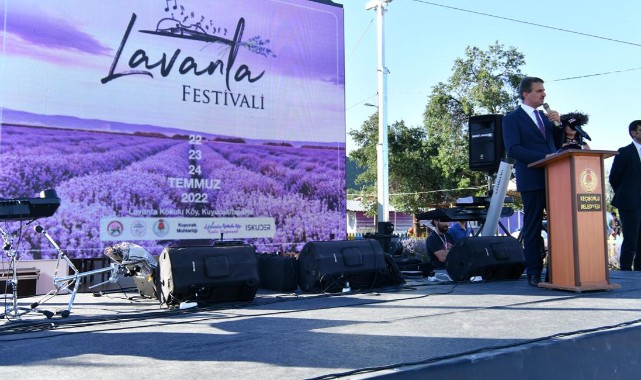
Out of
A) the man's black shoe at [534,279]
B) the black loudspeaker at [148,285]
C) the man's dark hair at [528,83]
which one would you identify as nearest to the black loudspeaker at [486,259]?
the man's black shoe at [534,279]

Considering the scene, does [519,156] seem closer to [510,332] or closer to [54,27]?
[510,332]

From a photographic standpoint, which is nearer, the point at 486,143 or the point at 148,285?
the point at 148,285

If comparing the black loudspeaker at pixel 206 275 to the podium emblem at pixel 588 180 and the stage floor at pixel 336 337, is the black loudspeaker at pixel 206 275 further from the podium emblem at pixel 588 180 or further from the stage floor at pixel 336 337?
the podium emblem at pixel 588 180

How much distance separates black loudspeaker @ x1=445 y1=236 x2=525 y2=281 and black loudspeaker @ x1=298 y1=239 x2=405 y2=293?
0.56 metres

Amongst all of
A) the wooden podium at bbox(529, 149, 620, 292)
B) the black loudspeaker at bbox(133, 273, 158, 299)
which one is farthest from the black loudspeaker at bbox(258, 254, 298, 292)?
the wooden podium at bbox(529, 149, 620, 292)

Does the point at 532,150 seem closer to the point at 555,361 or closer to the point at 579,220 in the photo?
the point at 579,220

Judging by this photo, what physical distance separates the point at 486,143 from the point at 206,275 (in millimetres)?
4485

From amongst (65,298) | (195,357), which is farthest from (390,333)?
(65,298)

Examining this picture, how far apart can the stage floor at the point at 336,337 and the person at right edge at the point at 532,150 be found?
15.0 inches

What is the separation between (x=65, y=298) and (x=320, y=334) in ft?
10.7

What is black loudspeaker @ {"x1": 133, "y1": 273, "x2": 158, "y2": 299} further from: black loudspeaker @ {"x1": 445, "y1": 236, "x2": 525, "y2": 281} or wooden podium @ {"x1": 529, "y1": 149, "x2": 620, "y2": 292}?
wooden podium @ {"x1": 529, "y1": 149, "x2": 620, "y2": 292}

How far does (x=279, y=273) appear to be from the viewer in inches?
209

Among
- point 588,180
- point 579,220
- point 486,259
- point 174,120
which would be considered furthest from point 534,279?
point 174,120

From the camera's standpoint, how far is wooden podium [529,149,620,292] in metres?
3.96
